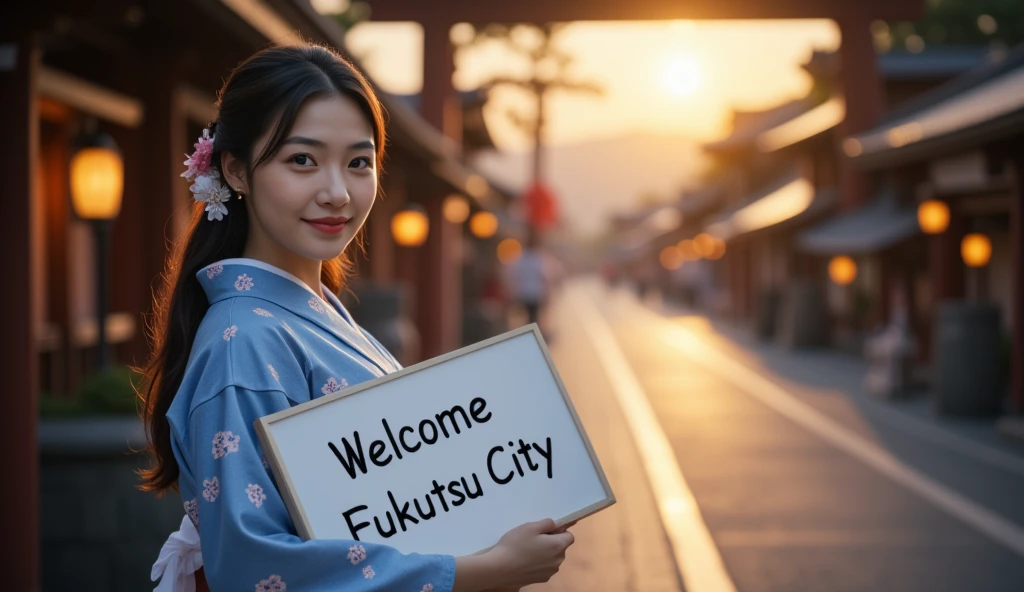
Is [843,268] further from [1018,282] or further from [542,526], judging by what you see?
[542,526]

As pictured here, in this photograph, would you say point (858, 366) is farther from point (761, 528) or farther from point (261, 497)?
point (261, 497)

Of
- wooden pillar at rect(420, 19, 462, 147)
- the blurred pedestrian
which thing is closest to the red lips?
wooden pillar at rect(420, 19, 462, 147)

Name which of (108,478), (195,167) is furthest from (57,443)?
(195,167)

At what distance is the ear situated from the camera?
2.25 metres

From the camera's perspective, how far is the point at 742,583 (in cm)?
591

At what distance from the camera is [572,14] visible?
14.4 metres

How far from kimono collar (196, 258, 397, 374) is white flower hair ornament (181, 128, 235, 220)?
132 millimetres

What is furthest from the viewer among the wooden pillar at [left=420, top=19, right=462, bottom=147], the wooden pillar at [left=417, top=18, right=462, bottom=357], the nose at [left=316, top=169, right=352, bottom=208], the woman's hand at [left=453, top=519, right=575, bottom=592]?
the wooden pillar at [left=417, top=18, right=462, bottom=357]

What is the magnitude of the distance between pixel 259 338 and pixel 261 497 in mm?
283

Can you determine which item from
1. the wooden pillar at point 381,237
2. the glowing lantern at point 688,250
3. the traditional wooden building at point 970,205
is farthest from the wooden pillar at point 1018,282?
the glowing lantern at point 688,250

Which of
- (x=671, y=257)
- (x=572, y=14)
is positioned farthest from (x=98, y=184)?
(x=671, y=257)

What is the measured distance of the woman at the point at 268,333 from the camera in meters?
1.92

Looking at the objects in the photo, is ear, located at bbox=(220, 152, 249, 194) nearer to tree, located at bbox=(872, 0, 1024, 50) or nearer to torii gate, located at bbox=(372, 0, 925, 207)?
torii gate, located at bbox=(372, 0, 925, 207)

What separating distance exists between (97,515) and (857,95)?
18179mm
